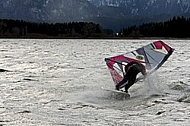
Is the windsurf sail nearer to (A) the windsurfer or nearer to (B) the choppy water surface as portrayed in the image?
(A) the windsurfer

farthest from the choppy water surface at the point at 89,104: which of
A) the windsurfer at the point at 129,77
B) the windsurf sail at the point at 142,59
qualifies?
the windsurf sail at the point at 142,59

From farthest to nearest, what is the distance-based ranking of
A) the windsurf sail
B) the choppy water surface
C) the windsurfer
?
1. the windsurf sail
2. the windsurfer
3. the choppy water surface

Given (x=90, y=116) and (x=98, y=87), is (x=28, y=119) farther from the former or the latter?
(x=98, y=87)

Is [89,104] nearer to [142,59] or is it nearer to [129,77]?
[129,77]

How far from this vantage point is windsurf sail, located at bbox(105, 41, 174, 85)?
82.6 feet

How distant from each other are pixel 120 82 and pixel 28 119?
835 centimetres

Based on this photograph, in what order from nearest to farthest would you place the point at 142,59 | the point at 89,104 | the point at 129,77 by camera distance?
the point at 89,104
the point at 129,77
the point at 142,59

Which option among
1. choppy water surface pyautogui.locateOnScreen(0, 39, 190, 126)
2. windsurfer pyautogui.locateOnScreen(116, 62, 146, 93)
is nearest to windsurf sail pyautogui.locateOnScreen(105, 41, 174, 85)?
windsurfer pyautogui.locateOnScreen(116, 62, 146, 93)

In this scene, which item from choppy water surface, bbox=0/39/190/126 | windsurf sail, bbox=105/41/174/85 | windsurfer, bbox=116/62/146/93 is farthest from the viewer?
windsurf sail, bbox=105/41/174/85

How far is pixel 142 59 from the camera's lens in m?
26.9

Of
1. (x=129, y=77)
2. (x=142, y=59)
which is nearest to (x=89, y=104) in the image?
(x=129, y=77)

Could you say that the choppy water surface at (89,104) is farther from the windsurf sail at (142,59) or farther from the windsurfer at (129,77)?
the windsurf sail at (142,59)

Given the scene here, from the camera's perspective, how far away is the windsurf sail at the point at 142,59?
25.2 meters

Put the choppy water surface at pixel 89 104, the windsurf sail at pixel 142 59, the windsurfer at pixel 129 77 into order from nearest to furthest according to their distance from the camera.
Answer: the choppy water surface at pixel 89 104
the windsurfer at pixel 129 77
the windsurf sail at pixel 142 59
